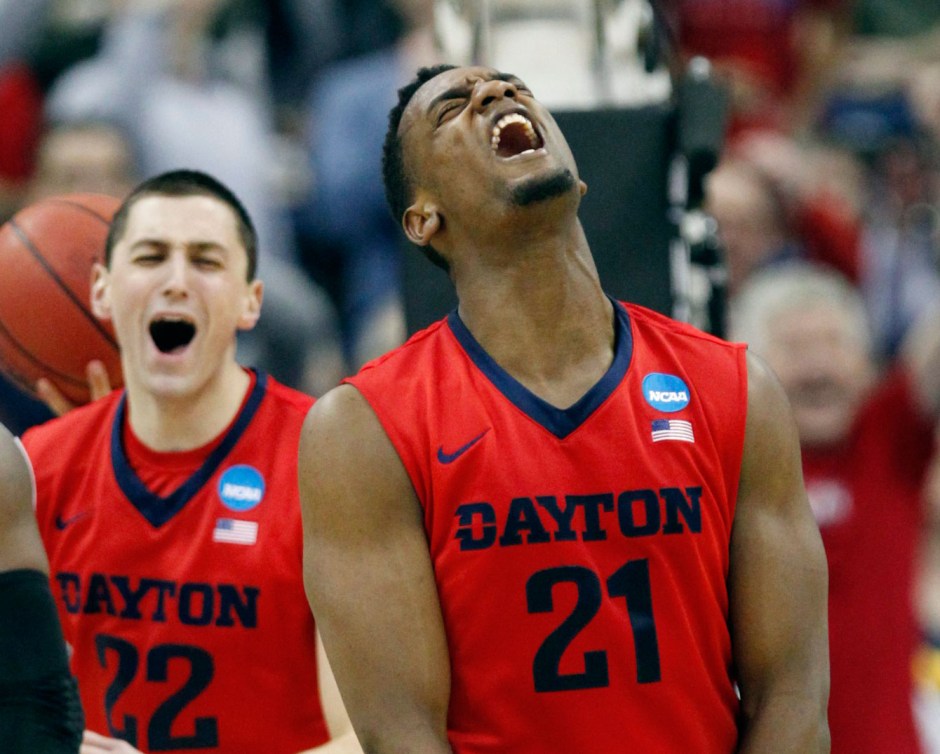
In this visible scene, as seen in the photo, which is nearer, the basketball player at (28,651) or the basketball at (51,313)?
the basketball player at (28,651)

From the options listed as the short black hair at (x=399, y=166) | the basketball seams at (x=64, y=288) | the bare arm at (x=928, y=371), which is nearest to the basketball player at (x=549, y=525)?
the short black hair at (x=399, y=166)

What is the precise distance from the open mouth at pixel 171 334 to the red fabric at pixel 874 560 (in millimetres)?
2106

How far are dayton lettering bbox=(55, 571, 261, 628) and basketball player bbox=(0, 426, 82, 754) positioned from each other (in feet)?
2.01

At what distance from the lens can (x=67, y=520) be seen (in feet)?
12.5

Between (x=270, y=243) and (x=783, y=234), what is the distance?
7.79ft

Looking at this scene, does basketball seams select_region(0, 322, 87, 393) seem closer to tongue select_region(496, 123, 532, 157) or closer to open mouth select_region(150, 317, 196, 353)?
open mouth select_region(150, 317, 196, 353)

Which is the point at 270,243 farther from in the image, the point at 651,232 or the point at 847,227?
the point at 651,232

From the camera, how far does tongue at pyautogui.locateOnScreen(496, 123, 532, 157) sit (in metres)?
3.30

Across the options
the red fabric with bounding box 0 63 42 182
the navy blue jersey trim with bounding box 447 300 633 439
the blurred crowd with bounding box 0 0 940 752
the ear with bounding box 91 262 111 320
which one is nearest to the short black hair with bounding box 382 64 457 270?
the navy blue jersey trim with bounding box 447 300 633 439

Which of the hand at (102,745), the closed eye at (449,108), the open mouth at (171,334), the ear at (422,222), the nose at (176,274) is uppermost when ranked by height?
the closed eye at (449,108)

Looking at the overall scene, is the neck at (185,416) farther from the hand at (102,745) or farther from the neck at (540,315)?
the neck at (540,315)

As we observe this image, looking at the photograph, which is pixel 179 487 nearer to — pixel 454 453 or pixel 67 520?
pixel 67 520

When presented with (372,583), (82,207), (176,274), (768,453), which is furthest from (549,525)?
(82,207)

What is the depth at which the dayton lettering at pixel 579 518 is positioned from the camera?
3.04 m
